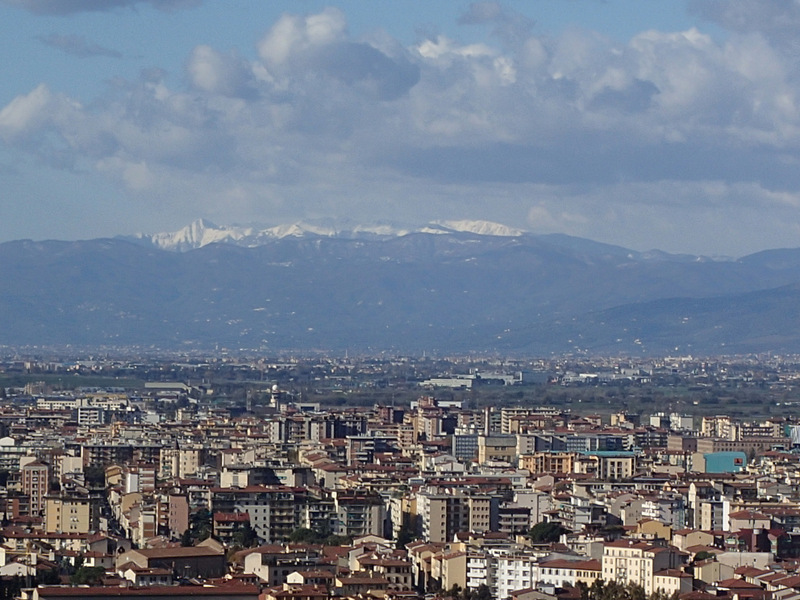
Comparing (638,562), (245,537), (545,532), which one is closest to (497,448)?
(245,537)

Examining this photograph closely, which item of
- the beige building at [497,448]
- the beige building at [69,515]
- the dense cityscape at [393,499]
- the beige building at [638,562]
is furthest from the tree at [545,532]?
the beige building at [497,448]

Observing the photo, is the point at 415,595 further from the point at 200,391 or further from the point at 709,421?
the point at 200,391

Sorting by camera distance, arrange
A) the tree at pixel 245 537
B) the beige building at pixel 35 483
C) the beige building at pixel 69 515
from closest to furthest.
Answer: the tree at pixel 245 537
the beige building at pixel 69 515
the beige building at pixel 35 483

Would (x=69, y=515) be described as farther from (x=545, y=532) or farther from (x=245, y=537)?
(x=545, y=532)

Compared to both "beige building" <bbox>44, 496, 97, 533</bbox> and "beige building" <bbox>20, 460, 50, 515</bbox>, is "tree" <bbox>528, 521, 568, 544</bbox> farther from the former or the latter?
"beige building" <bbox>20, 460, 50, 515</bbox>

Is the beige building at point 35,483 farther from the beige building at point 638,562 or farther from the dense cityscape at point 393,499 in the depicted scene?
the beige building at point 638,562

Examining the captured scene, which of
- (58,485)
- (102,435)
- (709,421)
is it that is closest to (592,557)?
(58,485)
